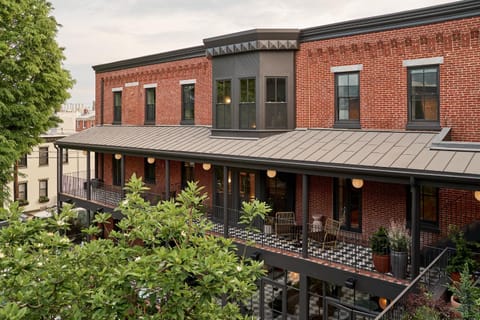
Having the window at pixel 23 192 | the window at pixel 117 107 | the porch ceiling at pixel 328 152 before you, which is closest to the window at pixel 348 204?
the porch ceiling at pixel 328 152

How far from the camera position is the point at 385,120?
1357 cm

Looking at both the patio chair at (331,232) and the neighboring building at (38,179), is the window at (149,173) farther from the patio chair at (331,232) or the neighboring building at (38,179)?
the neighboring building at (38,179)

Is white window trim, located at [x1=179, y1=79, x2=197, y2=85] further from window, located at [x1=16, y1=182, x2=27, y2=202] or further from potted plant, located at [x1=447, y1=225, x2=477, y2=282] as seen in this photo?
window, located at [x1=16, y1=182, x2=27, y2=202]

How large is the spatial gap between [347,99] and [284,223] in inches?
200

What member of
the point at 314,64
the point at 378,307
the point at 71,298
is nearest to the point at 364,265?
the point at 378,307

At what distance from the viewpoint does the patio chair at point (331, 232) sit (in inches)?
502

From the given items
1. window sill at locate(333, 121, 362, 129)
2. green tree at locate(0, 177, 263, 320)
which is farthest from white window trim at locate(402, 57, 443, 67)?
green tree at locate(0, 177, 263, 320)

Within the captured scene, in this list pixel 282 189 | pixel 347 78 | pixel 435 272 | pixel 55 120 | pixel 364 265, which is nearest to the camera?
pixel 435 272

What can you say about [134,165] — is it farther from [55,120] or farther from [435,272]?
[435,272]

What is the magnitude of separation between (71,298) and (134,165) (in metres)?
17.9

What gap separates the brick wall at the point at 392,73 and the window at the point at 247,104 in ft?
5.88

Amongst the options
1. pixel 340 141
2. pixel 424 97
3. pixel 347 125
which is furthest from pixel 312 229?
pixel 424 97

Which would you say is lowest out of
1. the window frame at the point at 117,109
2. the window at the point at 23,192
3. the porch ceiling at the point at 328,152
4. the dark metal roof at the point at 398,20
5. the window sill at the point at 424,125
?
the window at the point at 23,192

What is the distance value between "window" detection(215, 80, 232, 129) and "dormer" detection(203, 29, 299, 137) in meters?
0.20
